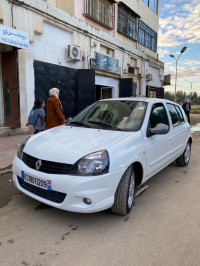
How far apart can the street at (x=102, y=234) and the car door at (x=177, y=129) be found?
119cm

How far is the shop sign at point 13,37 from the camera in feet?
22.1

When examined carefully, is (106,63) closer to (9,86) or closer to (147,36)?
(9,86)

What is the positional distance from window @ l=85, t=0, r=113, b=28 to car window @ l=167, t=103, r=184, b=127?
8.99m

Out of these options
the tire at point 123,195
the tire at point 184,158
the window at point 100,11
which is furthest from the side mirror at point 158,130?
the window at point 100,11

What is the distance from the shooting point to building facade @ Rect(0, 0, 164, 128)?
8203 mm

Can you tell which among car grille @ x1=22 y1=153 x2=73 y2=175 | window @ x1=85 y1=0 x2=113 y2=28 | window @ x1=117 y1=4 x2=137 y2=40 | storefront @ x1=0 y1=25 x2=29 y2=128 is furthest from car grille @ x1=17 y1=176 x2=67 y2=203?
window @ x1=117 y1=4 x2=137 y2=40

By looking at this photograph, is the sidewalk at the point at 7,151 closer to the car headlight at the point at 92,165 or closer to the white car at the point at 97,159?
the white car at the point at 97,159

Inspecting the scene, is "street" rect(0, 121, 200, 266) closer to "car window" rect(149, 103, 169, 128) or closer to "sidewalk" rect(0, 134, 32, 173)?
"car window" rect(149, 103, 169, 128)

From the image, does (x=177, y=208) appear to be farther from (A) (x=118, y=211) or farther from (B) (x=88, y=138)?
(B) (x=88, y=138)

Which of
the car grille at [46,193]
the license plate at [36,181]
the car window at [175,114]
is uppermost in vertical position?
the car window at [175,114]

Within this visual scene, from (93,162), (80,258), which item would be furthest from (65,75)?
(80,258)

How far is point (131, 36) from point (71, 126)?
14523mm

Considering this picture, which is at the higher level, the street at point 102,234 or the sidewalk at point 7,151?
the sidewalk at point 7,151

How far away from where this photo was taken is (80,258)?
6.94 ft
